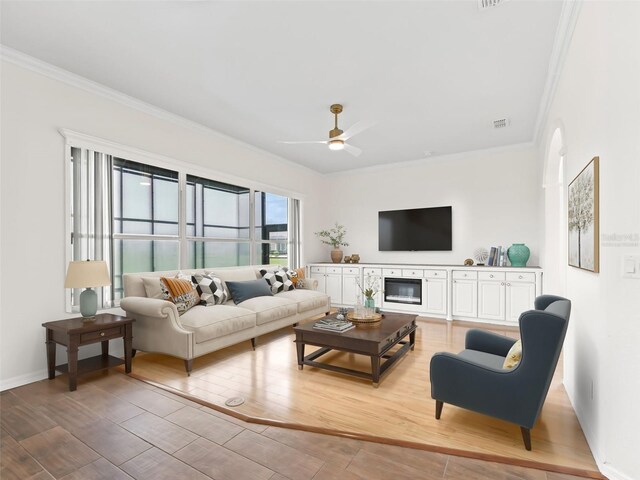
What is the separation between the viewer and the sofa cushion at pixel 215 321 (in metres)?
3.31

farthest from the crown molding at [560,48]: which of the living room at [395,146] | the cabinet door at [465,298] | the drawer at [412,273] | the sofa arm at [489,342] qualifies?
the drawer at [412,273]

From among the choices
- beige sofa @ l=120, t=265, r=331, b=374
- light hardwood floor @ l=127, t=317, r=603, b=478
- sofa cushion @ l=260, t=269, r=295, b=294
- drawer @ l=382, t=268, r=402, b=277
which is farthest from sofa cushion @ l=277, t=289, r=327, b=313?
drawer @ l=382, t=268, r=402, b=277

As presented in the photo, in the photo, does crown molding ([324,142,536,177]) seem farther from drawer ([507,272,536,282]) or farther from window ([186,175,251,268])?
window ([186,175,251,268])

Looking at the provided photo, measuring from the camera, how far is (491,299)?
513cm

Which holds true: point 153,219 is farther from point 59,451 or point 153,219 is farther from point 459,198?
point 459,198

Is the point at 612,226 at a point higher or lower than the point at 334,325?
higher

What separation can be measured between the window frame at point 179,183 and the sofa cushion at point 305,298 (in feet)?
3.28

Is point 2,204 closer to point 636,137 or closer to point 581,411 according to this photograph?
point 636,137

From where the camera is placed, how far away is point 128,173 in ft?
12.6

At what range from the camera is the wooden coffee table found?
115 inches

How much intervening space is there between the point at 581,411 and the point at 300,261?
16.0 feet

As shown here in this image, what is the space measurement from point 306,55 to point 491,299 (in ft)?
14.1

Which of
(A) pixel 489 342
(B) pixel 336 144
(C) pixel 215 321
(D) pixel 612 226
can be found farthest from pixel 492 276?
(C) pixel 215 321

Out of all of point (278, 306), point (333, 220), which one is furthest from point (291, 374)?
point (333, 220)
